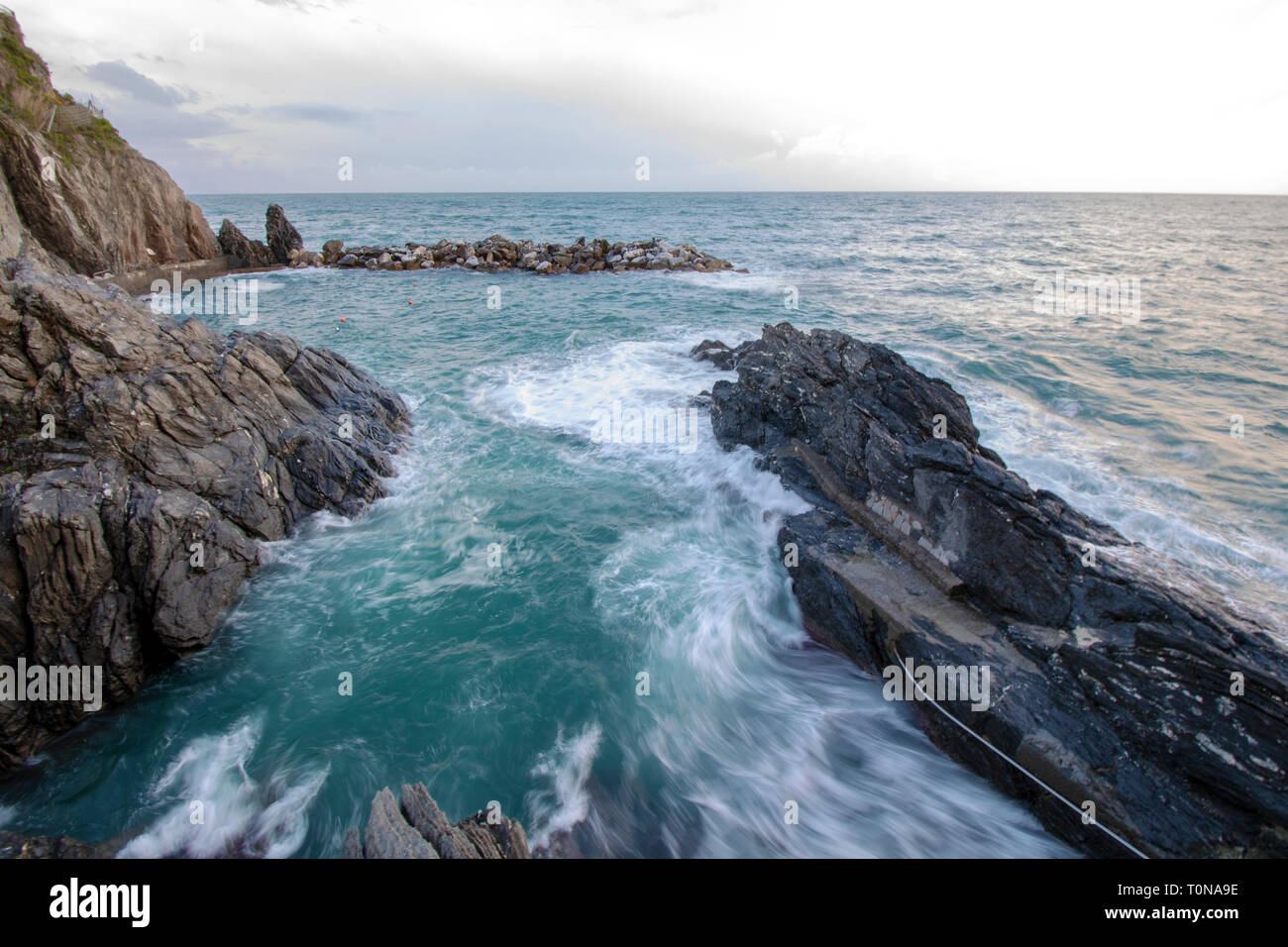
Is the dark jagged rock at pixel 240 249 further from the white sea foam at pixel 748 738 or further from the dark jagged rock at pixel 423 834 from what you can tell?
the dark jagged rock at pixel 423 834

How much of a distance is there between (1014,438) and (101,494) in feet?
71.2

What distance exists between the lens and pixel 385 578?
36.9ft

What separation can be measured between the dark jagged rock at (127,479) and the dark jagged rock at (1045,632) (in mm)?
10687

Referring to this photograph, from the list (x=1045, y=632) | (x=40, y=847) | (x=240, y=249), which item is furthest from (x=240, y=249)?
(x=1045, y=632)

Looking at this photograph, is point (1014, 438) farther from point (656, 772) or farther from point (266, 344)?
point (266, 344)

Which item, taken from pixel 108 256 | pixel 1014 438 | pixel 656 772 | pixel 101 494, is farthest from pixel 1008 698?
pixel 108 256

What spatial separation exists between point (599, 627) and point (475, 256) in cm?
4453

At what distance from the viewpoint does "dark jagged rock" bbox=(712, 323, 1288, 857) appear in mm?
6207

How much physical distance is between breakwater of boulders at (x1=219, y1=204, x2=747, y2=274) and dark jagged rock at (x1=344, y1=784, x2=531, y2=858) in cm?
4303

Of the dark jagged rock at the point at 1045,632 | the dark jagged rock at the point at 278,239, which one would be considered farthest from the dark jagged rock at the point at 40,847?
the dark jagged rock at the point at 278,239

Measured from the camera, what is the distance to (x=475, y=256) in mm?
47031

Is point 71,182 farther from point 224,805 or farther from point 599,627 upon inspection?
point 599,627

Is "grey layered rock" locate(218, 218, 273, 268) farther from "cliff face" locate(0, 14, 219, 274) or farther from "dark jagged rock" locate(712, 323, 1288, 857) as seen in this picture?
"dark jagged rock" locate(712, 323, 1288, 857)
